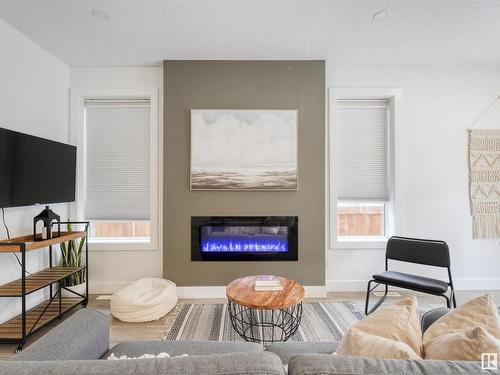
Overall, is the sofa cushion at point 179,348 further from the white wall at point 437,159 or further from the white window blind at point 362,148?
the white window blind at point 362,148

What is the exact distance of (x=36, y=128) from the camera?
8.43 feet

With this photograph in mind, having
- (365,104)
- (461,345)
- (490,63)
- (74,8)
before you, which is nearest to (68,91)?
(74,8)

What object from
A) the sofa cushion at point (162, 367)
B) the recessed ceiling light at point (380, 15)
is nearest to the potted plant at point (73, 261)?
the sofa cushion at point (162, 367)

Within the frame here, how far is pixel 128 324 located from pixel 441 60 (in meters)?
4.53

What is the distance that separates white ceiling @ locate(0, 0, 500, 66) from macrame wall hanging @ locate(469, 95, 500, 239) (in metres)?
0.96

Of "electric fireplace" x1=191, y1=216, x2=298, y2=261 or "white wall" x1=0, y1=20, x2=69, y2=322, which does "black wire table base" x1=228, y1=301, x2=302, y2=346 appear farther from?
"white wall" x1=0, y1=20, x2=69, y2=322

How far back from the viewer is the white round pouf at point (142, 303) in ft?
7.60

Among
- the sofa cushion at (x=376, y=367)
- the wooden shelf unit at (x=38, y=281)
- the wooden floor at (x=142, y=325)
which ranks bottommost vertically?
the wooden floor at (x=142, y=325)

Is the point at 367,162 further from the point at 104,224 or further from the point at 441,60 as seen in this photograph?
the point at 104,224

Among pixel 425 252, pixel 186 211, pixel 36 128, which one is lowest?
pixel 425 252

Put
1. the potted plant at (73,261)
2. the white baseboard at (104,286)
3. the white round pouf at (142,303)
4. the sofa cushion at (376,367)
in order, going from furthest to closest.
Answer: the white baseboard at (104,286), the potted plant at (73,261), the white round pouf at (142,303), the sofa cushion at (376,367)

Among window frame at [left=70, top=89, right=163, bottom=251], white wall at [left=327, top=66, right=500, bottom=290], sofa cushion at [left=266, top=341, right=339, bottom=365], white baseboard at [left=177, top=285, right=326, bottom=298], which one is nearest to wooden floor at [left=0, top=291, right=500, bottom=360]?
white baseboard at [left=177, top=285, right=326, bottom=298]

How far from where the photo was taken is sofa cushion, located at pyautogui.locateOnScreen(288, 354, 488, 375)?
2.11ft

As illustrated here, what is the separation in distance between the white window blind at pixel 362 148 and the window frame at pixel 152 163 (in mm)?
2286
